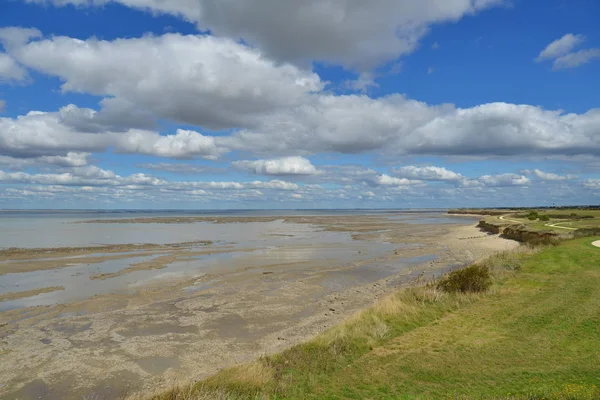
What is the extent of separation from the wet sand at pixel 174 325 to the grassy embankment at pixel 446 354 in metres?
2.27

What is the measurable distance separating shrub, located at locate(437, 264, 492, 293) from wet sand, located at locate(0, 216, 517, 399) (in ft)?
12.5

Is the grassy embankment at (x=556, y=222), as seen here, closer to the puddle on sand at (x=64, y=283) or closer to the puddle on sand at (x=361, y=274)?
the puddle on sand at (x=361, y=274)

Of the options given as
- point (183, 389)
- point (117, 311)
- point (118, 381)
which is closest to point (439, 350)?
point (183, 389)

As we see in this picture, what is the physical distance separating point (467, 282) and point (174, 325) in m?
13.5

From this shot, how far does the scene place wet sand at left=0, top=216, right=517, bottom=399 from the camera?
11812mm

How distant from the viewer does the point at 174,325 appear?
652 inches

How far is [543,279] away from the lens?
20.8 metres

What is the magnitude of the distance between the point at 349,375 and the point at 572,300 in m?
11.1

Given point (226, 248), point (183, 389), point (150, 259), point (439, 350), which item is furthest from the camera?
point (226, 248)

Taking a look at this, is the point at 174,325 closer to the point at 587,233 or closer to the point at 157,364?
the point at 157,364

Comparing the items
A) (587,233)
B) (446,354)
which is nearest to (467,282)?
(446,354)

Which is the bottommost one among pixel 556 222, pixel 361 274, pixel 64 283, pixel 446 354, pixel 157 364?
pixel 64 283

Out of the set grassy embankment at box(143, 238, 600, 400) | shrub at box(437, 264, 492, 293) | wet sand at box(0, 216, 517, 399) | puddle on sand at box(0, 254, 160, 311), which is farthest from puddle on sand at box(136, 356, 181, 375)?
shrub at box(437, 264, 492, 293)

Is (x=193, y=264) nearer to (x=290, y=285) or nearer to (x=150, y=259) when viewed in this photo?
(x=150, y=259)
